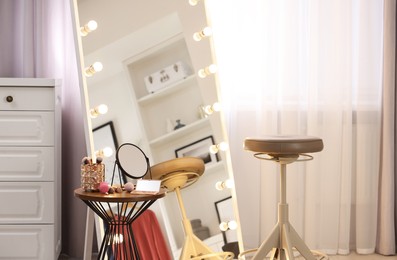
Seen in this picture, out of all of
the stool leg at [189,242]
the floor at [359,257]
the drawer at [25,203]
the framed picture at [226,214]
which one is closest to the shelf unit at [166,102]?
the stool leg at [189,242]

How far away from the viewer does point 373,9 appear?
3.34 m

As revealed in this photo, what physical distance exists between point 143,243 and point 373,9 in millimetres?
1806

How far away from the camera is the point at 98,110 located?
103 inches

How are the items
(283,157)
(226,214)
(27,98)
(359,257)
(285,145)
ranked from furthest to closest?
(359,257), (226,214), (27,98), (283,157), (285,145)

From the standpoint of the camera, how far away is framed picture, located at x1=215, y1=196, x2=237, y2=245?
115 inches

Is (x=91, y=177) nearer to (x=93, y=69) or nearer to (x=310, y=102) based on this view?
(x=93, y=69)

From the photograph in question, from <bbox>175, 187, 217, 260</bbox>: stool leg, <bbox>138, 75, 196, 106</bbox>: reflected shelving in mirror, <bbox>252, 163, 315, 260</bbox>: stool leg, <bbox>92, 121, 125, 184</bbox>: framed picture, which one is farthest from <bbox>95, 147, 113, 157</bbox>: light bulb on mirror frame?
<bbox>252, 163, 315, 260</bbox>: stool leg

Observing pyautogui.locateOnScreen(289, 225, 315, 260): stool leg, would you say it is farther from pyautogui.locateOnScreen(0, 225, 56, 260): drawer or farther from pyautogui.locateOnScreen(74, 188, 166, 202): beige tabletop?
pyautogui.locateOnScreen(0, 225, 56, 260): drawer

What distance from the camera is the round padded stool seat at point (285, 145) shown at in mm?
2607

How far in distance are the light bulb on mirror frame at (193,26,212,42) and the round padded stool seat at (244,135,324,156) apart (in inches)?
22.4

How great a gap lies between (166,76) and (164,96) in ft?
0.31

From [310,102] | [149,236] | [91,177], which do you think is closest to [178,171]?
[149,236]

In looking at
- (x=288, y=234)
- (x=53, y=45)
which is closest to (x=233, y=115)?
(x=288, y=234)

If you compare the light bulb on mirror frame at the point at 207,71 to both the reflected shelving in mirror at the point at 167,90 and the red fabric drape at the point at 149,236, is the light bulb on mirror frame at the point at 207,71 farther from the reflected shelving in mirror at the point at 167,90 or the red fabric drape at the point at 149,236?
the red fabric drape at the point at 149,236
